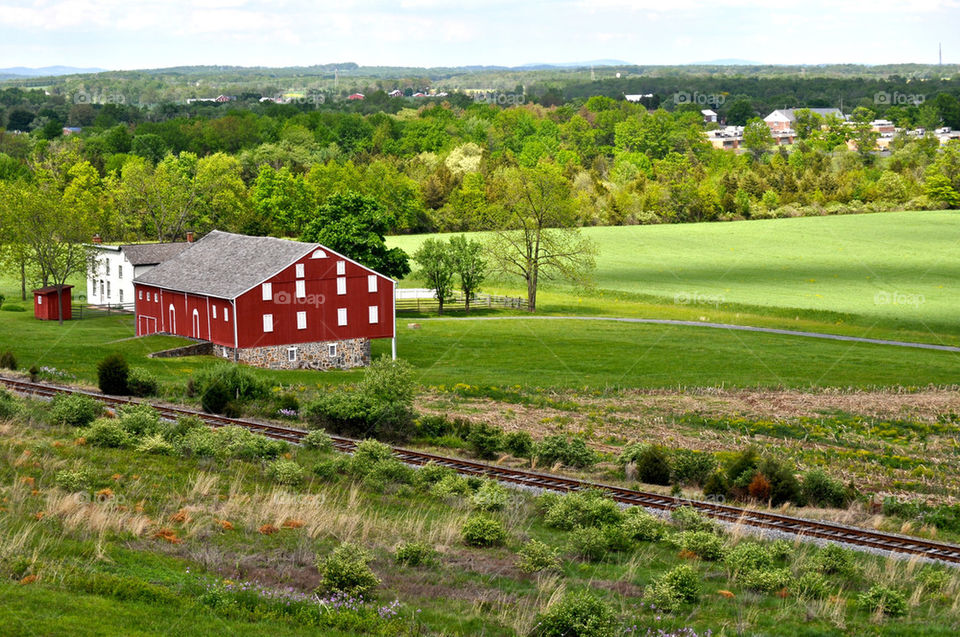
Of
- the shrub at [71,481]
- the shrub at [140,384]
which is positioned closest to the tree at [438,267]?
the shrub at [140,384]

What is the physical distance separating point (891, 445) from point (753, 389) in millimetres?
14137

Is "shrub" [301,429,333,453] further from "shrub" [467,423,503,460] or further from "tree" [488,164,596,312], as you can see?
"tree" [488,164,596,312]

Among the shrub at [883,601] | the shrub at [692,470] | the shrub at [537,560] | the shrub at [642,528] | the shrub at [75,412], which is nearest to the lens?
the shrub at [883,601]

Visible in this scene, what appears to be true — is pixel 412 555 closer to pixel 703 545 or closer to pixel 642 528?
pixel 642 528

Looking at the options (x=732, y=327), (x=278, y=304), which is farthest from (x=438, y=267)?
(x=278, y=304)

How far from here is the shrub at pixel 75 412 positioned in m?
35.2

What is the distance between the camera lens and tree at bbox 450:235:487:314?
87875 mm

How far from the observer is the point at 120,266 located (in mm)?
84000

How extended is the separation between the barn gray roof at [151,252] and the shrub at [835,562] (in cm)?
6451

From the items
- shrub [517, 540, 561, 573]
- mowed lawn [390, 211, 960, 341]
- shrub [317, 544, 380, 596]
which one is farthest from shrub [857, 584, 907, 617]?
mowed lawn [390, 211, 960, 341]

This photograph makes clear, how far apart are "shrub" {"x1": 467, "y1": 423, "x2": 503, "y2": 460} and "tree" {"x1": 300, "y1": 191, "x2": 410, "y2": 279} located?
169 feet

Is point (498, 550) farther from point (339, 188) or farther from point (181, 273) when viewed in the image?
point (339, 188)

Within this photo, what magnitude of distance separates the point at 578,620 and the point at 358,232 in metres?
72.1

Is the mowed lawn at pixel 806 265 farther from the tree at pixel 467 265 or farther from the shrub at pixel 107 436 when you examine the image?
the shrub at pixel 107 436
